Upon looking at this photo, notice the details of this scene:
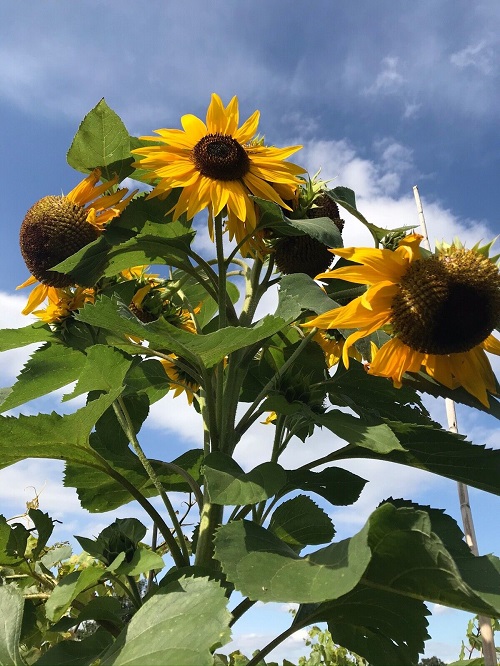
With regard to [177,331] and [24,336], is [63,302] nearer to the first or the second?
[24,336]

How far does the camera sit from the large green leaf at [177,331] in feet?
3.20

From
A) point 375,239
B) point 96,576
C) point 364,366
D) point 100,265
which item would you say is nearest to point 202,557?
point 96,576

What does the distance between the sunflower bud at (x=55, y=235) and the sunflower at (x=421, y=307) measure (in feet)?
1.61

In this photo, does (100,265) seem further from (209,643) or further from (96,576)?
(209,643)

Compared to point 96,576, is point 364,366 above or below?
above

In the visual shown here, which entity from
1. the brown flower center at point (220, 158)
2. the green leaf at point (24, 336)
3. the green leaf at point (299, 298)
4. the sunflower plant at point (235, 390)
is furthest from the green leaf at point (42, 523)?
the brown flower center at point (220, 158)

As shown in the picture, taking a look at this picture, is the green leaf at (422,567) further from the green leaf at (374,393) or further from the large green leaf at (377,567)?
the green leaf at (374,393)

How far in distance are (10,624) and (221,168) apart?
845 millimetres

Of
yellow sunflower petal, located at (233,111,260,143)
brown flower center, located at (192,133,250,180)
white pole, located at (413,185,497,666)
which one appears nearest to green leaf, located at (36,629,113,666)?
brown flower center, located at (192,133,250,180)

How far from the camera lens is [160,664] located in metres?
0.79

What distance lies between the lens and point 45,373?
1.26 m

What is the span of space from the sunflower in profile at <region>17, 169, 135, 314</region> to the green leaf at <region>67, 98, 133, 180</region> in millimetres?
28

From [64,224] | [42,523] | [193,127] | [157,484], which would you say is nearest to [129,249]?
[64,224]

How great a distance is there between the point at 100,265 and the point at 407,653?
825 millimetres
